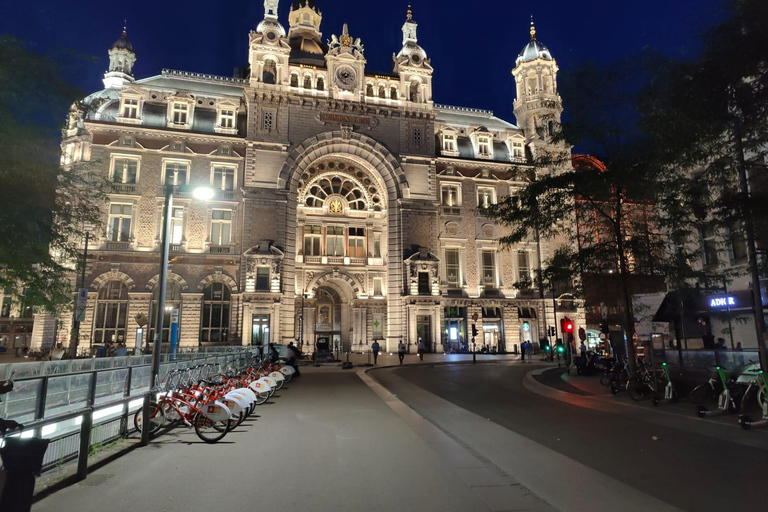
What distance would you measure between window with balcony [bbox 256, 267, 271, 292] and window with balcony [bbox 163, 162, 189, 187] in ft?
33.4

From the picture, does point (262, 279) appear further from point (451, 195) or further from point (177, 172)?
point (451, 195)

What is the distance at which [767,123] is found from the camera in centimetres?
1223

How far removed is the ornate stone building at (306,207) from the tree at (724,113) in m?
26.7

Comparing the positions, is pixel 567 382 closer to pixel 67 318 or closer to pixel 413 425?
pixel 413 425

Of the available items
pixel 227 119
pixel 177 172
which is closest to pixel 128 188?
pixel 177 172

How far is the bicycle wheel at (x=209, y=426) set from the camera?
379 inches

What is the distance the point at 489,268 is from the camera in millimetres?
49562

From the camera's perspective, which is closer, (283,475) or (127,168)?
(283,475)

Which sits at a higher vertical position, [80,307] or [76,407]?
[80,307]

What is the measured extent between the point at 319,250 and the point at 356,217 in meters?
5.11

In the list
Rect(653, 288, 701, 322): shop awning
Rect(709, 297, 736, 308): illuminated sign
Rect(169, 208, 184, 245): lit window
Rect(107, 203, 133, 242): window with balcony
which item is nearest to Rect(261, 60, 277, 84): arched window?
Rect(169, 208, 184, 245): lit window

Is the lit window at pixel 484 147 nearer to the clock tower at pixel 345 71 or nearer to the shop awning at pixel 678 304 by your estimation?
the clock tower at pixel 345 71

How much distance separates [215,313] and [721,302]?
36213mm

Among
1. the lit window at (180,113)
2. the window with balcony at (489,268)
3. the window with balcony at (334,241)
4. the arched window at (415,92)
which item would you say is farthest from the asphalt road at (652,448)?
the arched window at (415,92)
